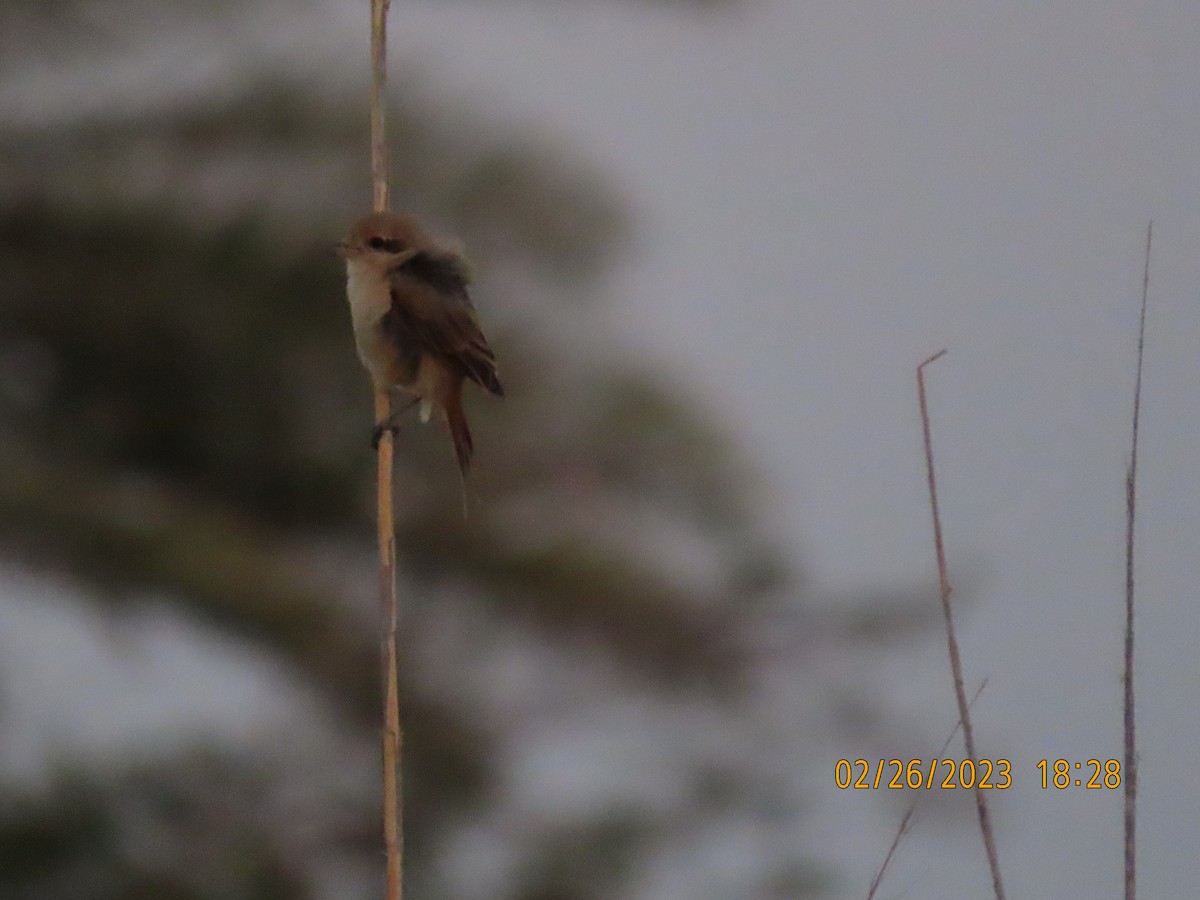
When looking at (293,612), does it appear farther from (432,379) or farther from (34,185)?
(432,379)

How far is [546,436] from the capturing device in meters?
3.51

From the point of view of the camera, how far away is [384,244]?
1.46 m

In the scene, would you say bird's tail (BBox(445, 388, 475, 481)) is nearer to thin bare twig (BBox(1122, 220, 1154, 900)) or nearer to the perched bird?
the perched bird

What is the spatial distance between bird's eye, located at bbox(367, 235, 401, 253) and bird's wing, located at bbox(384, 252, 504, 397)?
1.0 inches

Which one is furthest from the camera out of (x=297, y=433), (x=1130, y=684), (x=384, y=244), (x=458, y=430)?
(x=297, y=433)

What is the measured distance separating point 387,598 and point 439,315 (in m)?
0.48

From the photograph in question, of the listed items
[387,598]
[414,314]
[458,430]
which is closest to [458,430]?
[458,430]

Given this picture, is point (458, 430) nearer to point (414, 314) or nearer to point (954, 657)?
point (414, 314)

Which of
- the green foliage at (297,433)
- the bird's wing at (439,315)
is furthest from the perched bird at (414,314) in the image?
the green foliage at (297,433)

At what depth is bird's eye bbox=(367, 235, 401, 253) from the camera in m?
1.45

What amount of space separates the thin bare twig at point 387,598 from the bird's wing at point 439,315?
31cm

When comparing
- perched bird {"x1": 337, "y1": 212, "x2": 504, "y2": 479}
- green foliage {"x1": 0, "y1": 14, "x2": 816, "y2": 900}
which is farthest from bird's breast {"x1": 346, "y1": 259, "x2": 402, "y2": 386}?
green foliage {"x1": 0, "y1": 14, "x2": 816, "y2": 900}

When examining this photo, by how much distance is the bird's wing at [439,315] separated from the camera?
149 centimetres

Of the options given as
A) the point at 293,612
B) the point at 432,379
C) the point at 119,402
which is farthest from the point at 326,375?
the point at 432,379
